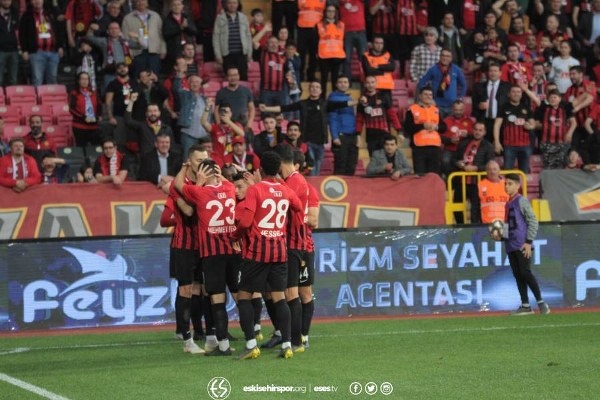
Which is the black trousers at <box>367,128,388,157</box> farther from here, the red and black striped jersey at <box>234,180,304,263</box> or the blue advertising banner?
the red and black striped jersey at <box>234,180,304,263</box>

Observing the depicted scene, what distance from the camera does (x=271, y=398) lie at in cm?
966

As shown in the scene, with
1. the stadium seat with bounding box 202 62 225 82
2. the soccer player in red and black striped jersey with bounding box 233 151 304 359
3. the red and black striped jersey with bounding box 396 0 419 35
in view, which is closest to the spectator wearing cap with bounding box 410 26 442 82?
the red and black striped jersey with bounding box 396 0 419 35

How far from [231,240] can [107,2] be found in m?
11.6

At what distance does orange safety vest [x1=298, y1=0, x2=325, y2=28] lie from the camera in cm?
2248

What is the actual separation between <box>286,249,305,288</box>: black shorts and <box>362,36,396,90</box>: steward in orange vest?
31.0ft

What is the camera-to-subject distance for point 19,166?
18.0 metres

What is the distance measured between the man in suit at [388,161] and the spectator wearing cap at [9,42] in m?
6.73

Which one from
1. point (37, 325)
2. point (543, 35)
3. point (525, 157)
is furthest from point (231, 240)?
point (543, 35)

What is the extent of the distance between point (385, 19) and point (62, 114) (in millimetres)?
6663

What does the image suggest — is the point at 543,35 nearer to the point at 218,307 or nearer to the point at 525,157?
the point at 525,157

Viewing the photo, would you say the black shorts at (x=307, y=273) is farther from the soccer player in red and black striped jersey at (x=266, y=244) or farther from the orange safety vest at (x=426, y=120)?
the orange safety vest at (x=426, y=120)

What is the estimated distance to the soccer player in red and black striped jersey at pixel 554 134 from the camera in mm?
21297

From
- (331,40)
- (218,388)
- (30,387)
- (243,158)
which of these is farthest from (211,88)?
(218,388)

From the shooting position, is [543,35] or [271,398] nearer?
[271,398]
